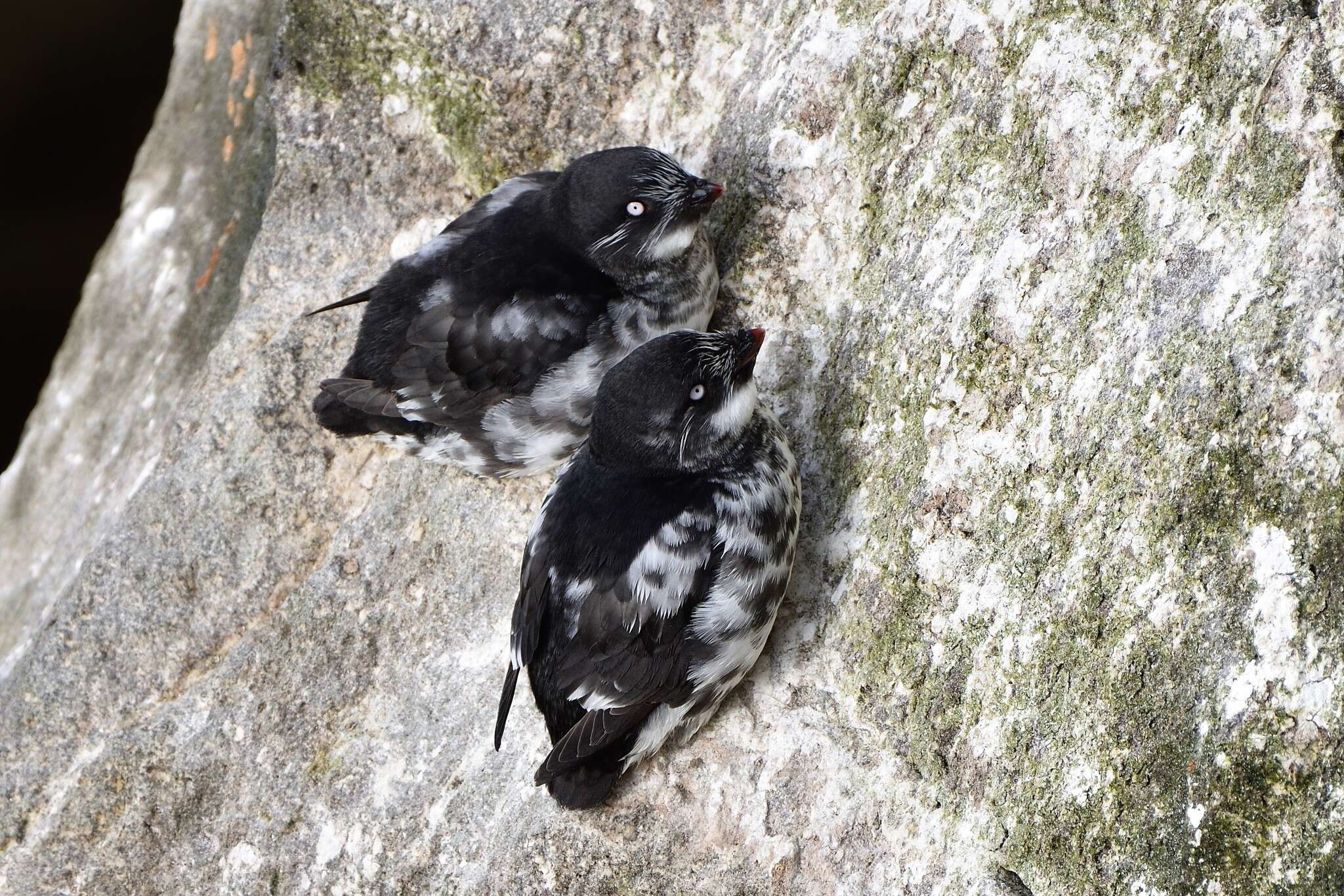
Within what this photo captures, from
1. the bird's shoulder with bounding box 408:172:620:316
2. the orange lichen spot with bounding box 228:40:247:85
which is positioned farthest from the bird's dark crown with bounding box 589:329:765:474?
the orange lichen spot with bounding box 228:40:247:85

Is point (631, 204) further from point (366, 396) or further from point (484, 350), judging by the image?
point (366, 396)

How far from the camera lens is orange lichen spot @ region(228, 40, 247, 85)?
5004 mm

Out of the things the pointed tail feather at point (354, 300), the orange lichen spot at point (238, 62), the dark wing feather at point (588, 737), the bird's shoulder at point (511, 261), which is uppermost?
the bird's shoulder at point (511, 261)

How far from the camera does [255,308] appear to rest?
186 inches

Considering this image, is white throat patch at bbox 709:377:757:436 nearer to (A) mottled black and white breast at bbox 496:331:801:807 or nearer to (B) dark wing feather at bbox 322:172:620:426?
(A) mottled black and white breast at bbox 496:331:801:807

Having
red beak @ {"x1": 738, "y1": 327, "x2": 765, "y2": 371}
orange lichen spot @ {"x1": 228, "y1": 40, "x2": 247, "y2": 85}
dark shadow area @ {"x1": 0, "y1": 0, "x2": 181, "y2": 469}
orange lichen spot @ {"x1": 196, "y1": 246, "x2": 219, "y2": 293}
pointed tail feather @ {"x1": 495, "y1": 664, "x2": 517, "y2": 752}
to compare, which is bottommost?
dark shadow area @ {"x1": 0, "y1": 0, "x2": 181, "y2": 469}

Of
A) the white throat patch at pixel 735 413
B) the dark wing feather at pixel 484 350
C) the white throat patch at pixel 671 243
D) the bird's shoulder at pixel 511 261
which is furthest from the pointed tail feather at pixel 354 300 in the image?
the white throat patch at pixel 735 413

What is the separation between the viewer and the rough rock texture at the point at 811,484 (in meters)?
2.54

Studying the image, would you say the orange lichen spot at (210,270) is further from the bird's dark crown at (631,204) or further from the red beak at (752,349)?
the red beak at (752,349)

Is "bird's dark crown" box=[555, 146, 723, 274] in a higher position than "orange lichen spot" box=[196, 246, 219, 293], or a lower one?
higher

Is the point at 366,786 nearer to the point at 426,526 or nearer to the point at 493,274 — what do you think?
the point at 426,526

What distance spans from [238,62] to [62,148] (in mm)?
4145

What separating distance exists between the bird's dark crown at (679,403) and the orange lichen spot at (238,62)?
96.8 inches

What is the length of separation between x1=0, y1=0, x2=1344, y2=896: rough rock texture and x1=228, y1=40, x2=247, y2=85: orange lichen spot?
0.09ft
